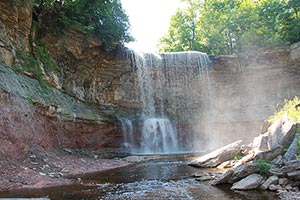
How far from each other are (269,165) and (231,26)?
24858 mm

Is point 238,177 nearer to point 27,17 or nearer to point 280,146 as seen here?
point 280,146

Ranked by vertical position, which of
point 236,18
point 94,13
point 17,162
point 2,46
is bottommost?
point 17,162

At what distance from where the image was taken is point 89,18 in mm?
19453

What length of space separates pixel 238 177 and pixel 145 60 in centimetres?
1758

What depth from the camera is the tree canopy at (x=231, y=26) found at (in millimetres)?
26094

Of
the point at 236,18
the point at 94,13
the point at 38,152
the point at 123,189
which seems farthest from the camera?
the point at 236,18

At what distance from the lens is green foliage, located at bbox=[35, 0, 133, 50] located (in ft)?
57.9

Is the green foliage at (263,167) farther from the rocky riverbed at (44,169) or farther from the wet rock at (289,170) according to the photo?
the rocky riverbed at (44,169)

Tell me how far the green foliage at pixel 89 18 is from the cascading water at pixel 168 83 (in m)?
3.15

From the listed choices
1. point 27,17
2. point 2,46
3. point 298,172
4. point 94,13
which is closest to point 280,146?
point 298,172

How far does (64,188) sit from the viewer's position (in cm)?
777

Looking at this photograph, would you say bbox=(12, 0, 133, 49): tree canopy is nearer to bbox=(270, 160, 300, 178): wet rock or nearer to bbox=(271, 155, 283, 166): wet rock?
bbox=(271, 155, 283, 166): wet rock

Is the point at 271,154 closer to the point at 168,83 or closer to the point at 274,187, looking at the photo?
the point at 274,187

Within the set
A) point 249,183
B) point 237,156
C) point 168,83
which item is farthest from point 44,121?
point 168,83
